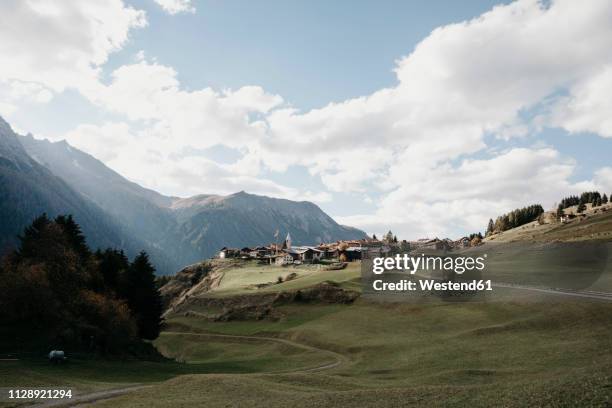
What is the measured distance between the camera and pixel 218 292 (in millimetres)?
151125

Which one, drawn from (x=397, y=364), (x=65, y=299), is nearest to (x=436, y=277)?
(x=397, y=364)

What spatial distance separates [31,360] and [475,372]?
4912 centimetres

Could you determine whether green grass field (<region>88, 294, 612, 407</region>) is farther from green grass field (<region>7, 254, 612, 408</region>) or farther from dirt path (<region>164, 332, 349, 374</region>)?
dirt path (<region>164, 332, 349, 374</region>)

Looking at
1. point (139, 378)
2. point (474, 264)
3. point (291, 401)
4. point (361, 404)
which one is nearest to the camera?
point (361, 404)

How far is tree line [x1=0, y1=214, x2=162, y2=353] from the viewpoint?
197ft

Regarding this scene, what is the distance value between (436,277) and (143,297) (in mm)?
63849

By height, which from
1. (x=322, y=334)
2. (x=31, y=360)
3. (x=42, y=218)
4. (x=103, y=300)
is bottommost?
(x=322, y=334)

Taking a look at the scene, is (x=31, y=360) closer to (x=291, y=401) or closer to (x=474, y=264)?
(x=291, y=401)

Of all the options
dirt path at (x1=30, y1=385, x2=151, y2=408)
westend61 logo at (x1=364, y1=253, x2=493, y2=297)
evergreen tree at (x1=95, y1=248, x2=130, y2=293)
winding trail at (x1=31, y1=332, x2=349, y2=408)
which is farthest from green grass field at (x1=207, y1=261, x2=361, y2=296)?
dirt path at (x1=30, y1=385, x2=151, y2=408)

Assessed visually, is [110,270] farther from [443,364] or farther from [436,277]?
[436,277]

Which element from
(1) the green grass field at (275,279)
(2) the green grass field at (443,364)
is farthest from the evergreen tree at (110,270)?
(1) the green grass field at (275,279)

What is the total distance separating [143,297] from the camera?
3511 inches

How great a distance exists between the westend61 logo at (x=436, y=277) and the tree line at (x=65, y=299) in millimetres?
50219

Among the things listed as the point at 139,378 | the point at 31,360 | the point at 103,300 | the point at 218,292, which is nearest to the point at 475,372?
the point at 139,378
